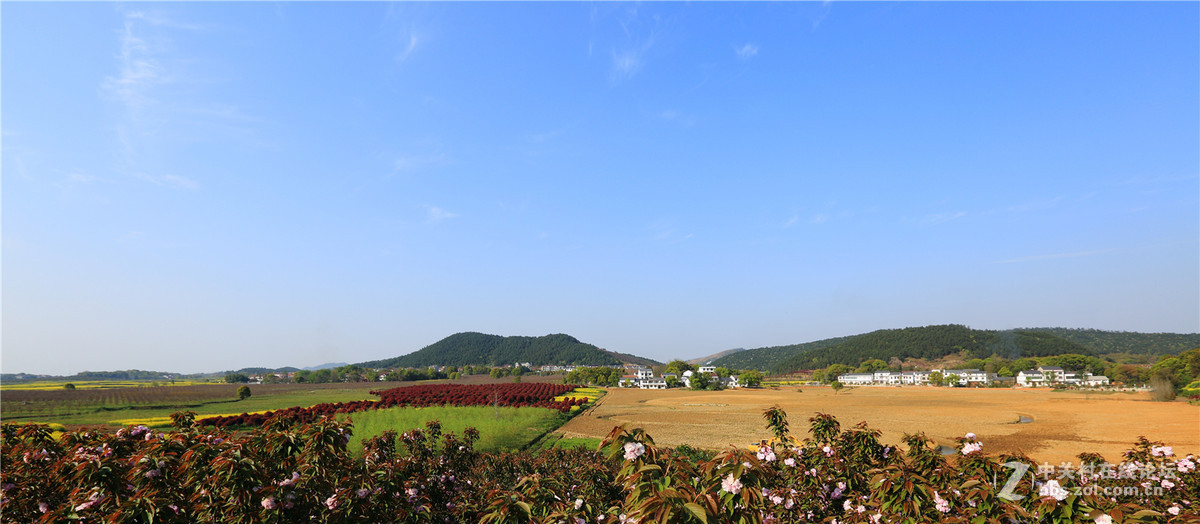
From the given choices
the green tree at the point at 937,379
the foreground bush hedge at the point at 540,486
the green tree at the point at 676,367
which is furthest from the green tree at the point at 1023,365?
the foreground bush hedge at the point at 540,486

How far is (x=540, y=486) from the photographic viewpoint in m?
4.38

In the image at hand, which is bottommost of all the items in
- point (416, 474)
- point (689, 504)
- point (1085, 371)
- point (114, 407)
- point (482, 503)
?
point (1085, 371)

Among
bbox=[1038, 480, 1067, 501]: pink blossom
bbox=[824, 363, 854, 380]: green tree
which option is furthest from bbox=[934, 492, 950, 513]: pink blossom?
bbox=[824, 363, 854, 380]: green tree

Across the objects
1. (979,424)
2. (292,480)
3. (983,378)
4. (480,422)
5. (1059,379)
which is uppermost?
(292,480)

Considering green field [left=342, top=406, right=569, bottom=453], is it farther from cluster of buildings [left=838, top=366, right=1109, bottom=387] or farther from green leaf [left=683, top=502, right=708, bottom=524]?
cluster of buildings [left=838, top=366, right=1109, bottom=387]

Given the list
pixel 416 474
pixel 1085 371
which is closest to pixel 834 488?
pixel 416 474

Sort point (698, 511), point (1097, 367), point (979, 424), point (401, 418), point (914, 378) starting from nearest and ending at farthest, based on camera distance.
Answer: point (698, 511), point (401, 418), point (979, 424), point (1097, 367), point (914, 378)

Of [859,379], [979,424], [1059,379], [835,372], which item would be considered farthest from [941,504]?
[835,372]

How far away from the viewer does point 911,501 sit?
448 cm

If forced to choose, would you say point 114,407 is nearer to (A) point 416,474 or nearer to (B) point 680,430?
(B) point 680,430

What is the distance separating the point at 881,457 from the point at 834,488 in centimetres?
177

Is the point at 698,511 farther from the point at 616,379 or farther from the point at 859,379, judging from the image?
the point at 859,379

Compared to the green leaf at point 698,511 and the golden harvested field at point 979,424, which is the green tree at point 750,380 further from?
the green leaf at point 698,511

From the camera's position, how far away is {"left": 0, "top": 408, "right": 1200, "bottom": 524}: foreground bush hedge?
11.7 ft
